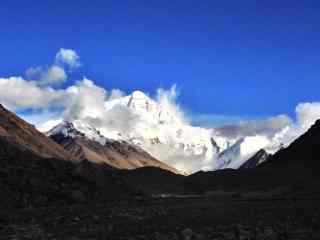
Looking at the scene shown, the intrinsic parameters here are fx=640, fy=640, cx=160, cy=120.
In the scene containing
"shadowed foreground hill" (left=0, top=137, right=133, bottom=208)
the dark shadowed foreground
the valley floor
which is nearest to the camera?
the valley floor

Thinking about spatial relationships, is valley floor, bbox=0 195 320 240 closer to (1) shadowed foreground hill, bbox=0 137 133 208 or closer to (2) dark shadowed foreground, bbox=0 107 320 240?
(2) dark shadowed foreground, bbox=0 107 320 240

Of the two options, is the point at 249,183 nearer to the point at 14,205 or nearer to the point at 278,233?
the point at 14,205

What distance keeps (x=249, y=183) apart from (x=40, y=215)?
14292 centimetres

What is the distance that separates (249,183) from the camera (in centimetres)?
19375

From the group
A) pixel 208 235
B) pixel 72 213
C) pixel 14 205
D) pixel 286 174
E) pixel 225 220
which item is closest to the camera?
pixel 208 235

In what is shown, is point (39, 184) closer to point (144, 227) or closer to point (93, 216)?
point (93, 216)

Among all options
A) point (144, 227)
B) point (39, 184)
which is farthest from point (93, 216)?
point (39, 184)

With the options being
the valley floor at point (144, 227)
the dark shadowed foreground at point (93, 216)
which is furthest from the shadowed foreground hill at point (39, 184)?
the valley floor at point (144, 227)

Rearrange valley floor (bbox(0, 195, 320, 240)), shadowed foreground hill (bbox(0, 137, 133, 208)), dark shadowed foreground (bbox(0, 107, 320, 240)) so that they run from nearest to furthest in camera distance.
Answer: valley floor (bbox(0, 195, 320, 240)) → dark shadowed foreground (bbox(0, 107, 320, 240)) → shadowed foreground hill (bbox(0, 137, 133, 208))

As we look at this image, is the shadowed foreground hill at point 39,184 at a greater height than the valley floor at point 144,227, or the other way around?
the shadowed foreground hill at point 39,184

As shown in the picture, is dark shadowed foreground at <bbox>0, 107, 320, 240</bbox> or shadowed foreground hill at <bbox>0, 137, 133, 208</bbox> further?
shadowed foreground hill at <bbox>0, 137, 133, 208</bbox>

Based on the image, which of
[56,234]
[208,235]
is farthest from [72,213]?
[208,235]

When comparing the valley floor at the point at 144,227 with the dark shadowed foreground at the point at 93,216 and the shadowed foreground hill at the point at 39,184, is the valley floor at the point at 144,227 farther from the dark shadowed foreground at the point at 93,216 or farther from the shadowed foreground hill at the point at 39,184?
the shadowed foreground hill at the point at 39,184

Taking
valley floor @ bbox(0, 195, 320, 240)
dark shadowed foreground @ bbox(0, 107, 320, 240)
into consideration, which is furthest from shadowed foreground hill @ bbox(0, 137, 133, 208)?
valley floor @ bbox(0, 195, 320, 240)
